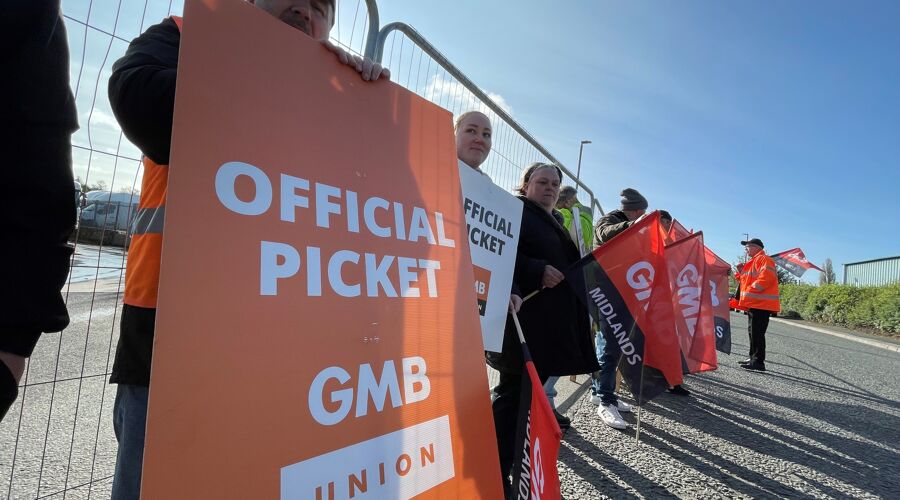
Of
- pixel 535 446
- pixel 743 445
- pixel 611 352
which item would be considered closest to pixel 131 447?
pixel 535 446

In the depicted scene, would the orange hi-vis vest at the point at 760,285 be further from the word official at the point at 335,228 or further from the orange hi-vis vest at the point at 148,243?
the orange hi-vis vest at the point at 148,243

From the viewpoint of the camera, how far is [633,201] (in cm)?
439

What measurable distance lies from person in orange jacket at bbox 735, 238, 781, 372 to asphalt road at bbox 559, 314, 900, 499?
2.60ft

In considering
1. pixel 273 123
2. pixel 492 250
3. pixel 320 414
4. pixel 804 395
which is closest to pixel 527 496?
pixel 320 414

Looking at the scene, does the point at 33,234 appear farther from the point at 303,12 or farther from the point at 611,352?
the point at 611,352

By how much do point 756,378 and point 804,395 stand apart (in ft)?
2.50

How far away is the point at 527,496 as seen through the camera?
5.08 ft

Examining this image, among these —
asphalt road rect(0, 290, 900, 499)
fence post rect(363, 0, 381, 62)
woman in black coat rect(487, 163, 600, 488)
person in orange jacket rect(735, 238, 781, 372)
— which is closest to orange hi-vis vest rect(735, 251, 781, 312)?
person in orange jacket rect(735, 238, 781, 372)

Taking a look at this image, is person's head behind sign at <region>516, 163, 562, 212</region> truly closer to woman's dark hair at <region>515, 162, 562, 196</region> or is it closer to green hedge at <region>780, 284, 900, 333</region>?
woman's dark hair at <region>515, 162, 562, 196</region>

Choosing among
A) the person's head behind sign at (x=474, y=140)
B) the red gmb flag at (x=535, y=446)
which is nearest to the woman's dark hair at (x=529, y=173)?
the person's head behind sign at (x=474, y=140)

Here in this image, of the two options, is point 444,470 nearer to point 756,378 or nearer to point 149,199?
point 149,199

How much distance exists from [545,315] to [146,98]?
6.48 feet

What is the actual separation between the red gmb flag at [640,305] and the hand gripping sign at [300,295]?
1720mm

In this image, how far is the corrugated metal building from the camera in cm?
2047
